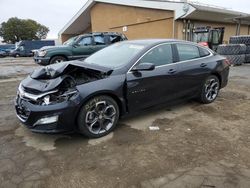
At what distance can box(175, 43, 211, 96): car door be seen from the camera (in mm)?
5172

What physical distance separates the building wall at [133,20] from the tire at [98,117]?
15.8 metres

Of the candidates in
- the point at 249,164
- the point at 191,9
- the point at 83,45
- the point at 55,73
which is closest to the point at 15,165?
the point at 55,73

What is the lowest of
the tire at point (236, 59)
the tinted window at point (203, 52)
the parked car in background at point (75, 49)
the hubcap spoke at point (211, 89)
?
the tire at point (236, 59)

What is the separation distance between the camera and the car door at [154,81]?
14.3 ft

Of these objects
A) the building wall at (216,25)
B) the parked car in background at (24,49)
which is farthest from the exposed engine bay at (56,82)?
the parked car in background at (24,49)

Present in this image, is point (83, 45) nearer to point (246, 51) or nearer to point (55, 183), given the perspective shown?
point (246, 51)

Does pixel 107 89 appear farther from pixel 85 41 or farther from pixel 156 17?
pixel 156 17

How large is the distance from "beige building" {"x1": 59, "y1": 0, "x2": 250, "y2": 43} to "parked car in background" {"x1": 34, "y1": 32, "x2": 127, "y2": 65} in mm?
6911

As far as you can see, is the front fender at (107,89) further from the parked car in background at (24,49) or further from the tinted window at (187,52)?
the parked car in background at (24,49)

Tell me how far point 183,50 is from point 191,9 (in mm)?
13143

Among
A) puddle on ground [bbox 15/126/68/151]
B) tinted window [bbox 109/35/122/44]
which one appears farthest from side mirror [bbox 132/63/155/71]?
tinted window [bbox 109/35/122/44]

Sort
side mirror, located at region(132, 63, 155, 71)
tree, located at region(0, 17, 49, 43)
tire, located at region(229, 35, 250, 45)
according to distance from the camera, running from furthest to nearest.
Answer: tree, located at region(0, 17, 49, 43)
tire, located at region(229, 35, 250, 45)
side mirror, located at region(132, 63, 155, 71)

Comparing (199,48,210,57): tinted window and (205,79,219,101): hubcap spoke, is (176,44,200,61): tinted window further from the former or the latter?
(205,79,219,101): hubcap spoke

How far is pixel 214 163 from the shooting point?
331cm
